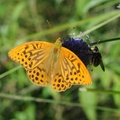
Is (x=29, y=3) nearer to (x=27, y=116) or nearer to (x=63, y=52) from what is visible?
(x=27, y=116)

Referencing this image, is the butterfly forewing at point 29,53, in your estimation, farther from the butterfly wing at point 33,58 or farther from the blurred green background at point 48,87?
the blurred green background at point 48,87

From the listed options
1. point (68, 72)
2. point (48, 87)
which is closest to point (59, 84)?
point (68, 72)

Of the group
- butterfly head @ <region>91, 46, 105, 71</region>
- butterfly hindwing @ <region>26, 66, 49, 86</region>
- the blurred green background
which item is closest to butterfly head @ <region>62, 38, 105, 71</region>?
butterfly head @ <region>91, 46, 105, 71</region>

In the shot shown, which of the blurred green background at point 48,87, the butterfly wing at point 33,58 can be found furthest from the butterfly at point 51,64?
the blurred green background at point 48,87

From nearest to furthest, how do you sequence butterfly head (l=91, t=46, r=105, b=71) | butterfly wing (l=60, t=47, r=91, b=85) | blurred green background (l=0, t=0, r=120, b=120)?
butterfly wing (l=60, t=47, r=91, b=85)
butterfly head (l=91, t=46, r=105, b=71)
blurred green background (l=0, t=0, r=120, b=120)

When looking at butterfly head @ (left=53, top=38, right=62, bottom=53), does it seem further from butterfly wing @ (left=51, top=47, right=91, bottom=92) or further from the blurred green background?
the blurred green background

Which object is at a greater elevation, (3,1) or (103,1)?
(3,1)

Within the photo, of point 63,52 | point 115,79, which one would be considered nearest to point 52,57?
point 63,52
